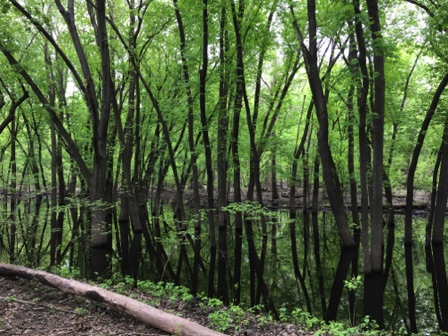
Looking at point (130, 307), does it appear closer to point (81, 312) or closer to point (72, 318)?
point (81, 312)

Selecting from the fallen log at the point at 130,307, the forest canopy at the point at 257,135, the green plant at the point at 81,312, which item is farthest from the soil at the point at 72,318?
the forest canopy at the point at 257,135

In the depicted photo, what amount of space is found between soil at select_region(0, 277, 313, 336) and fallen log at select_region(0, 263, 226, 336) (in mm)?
141

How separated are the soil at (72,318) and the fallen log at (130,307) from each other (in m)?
0.14

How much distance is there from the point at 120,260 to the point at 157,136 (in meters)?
9.38

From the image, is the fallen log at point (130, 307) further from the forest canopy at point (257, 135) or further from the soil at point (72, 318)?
the forest canopy at point (257, 135)

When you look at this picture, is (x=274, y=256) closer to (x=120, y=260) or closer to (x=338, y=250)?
(x=338, y=250)

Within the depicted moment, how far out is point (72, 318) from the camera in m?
4.89

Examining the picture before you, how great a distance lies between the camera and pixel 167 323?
4.31m

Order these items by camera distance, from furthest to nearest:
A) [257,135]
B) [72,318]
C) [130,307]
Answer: [257,135] < [72,318] < [130,307]

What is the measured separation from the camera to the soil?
4496 mm

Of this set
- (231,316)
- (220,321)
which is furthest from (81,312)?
(231,316)

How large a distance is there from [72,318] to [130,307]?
2.94 feet

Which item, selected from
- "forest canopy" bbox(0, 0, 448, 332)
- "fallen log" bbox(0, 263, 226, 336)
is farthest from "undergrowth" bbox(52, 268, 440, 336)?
"forest canopy" bbox(0, 0, 448, 332)

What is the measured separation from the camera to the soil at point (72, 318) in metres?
4.50
